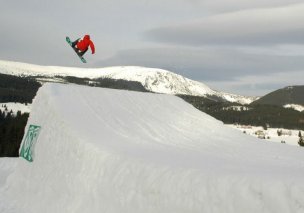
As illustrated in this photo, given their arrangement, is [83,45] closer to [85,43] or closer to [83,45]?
[83,45]

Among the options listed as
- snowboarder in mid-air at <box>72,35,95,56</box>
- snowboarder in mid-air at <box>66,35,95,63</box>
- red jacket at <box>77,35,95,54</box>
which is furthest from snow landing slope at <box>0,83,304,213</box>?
red jacket at <box>77,35,95,54</box>

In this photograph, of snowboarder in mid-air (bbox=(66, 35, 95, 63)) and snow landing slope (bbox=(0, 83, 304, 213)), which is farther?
snowboarder in mid-air (bbox=(66, 35, 95, 63))

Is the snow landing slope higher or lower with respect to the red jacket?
lower

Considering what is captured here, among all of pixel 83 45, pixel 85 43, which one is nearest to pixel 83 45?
pixel 83 45

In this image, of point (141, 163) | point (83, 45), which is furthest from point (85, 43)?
point (141, 163)

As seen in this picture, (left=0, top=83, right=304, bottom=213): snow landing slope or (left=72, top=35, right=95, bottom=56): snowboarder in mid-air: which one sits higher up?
(left=72, top=35, right=95, bottom=56): snowboarder in mid-air

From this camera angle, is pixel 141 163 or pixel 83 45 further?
pixel 83 45

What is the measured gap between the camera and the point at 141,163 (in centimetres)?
1233

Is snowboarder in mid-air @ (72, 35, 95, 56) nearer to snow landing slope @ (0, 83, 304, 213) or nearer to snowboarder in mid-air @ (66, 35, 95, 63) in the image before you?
snowboarder in mid-air @ (66, 35, 95, 63)

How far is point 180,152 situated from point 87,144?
11.7 feet

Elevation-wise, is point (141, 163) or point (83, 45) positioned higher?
point (83, 45)

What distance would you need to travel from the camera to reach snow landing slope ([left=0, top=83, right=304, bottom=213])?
896cm

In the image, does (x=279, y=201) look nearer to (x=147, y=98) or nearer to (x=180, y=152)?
(x=180, y=152)

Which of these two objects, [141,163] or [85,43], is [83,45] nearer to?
[85,43]
